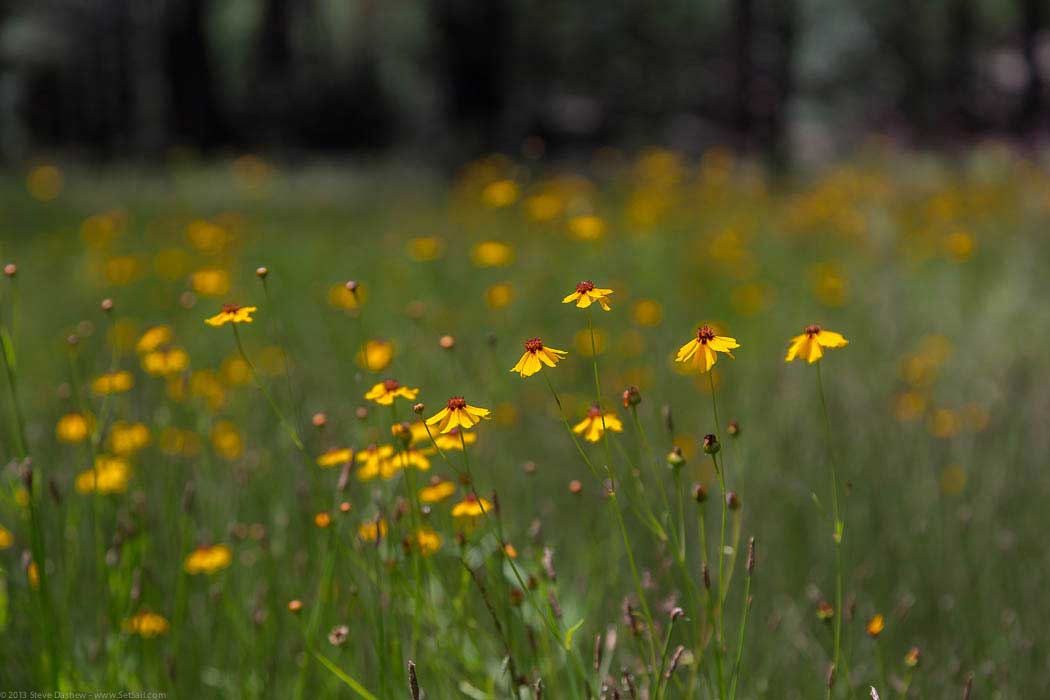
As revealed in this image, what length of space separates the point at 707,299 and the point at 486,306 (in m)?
0.82

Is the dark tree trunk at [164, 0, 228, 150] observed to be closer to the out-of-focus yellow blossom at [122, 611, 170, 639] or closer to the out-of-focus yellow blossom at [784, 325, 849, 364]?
the out-of-focus yellow blossom at [122, 611, 170, 639]

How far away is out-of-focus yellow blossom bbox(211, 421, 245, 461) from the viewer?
2035 mm

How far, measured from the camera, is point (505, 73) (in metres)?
13.7

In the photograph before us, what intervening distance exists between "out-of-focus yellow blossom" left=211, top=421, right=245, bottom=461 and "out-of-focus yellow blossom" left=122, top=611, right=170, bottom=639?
610mm

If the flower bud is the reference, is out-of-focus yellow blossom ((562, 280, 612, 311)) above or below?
above

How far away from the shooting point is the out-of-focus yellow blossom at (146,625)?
4.04 ft

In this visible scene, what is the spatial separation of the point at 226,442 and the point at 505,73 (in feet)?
40.7

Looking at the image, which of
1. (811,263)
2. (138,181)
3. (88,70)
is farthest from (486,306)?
(88,70)

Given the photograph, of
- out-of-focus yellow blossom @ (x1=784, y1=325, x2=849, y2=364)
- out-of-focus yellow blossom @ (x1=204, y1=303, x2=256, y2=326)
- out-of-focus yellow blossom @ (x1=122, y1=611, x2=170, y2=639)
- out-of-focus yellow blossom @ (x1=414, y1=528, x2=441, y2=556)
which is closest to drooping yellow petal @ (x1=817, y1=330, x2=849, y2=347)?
out-of-focus yellow blossom @ (x1=784, y1=325, x2=849, y2=364)

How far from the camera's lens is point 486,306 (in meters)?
3.48

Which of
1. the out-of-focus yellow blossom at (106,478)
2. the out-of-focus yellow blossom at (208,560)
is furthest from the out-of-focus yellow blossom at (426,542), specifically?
the out-of-focus yellow blossom at (106,478)

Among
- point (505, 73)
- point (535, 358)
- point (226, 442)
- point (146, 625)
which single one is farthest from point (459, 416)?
point (505, 73)

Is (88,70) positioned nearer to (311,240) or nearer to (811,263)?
(311,240)

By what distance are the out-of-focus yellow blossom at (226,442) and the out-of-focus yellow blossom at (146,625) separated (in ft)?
2.00
